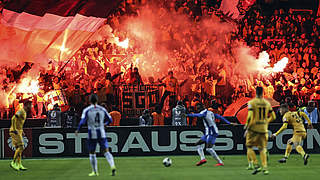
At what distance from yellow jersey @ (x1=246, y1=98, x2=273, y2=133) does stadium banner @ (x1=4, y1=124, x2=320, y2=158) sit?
21.0 feet

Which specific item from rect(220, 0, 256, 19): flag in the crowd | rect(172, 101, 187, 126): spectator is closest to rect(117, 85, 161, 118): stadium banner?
rect(172, 101, 187, 126): spectator

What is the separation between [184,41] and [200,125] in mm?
13810

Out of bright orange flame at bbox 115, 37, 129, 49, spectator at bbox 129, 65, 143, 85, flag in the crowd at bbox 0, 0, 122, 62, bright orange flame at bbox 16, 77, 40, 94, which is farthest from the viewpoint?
bright orange flame at bbox 115, 37, 129, 49

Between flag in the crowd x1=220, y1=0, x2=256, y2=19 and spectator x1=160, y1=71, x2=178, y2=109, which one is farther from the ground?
flag in the crowd x1=220, y1=0, x2=256, y2=19

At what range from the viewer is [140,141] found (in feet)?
60.3

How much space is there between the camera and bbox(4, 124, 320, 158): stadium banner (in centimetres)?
1830

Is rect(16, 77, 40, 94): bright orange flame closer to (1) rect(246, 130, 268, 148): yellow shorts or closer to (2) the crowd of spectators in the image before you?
(2) the crowd of spectators

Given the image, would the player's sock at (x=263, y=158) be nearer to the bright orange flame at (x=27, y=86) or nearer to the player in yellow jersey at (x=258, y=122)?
the player in yellow jersey at (x=258, y=122)

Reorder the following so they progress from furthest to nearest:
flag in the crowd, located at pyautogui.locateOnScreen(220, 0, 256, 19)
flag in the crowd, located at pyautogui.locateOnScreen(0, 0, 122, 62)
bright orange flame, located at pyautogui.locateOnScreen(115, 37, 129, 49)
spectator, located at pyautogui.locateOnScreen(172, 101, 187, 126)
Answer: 1. flag in the crowd, located at pyautogui.locateOnScreen(220, 0, 256, 19)
2. bright orange flame, located at pyautogui.locateOnScreen(115, 37, 129, 49)
3. flag in the crowd, located at pyautogui.locateOnScreen(0, 0, 122, 62)
4. spectator, located at pyautogui.locateOnScreen(172, 101, 187, 126)

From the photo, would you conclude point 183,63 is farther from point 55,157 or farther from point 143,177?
point 143,177

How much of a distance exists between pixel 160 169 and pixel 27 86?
606 inches

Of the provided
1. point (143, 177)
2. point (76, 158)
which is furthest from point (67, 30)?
point (143, 177)

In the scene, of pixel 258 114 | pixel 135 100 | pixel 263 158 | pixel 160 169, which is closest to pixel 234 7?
pixel 135 100

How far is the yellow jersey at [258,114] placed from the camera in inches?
469
